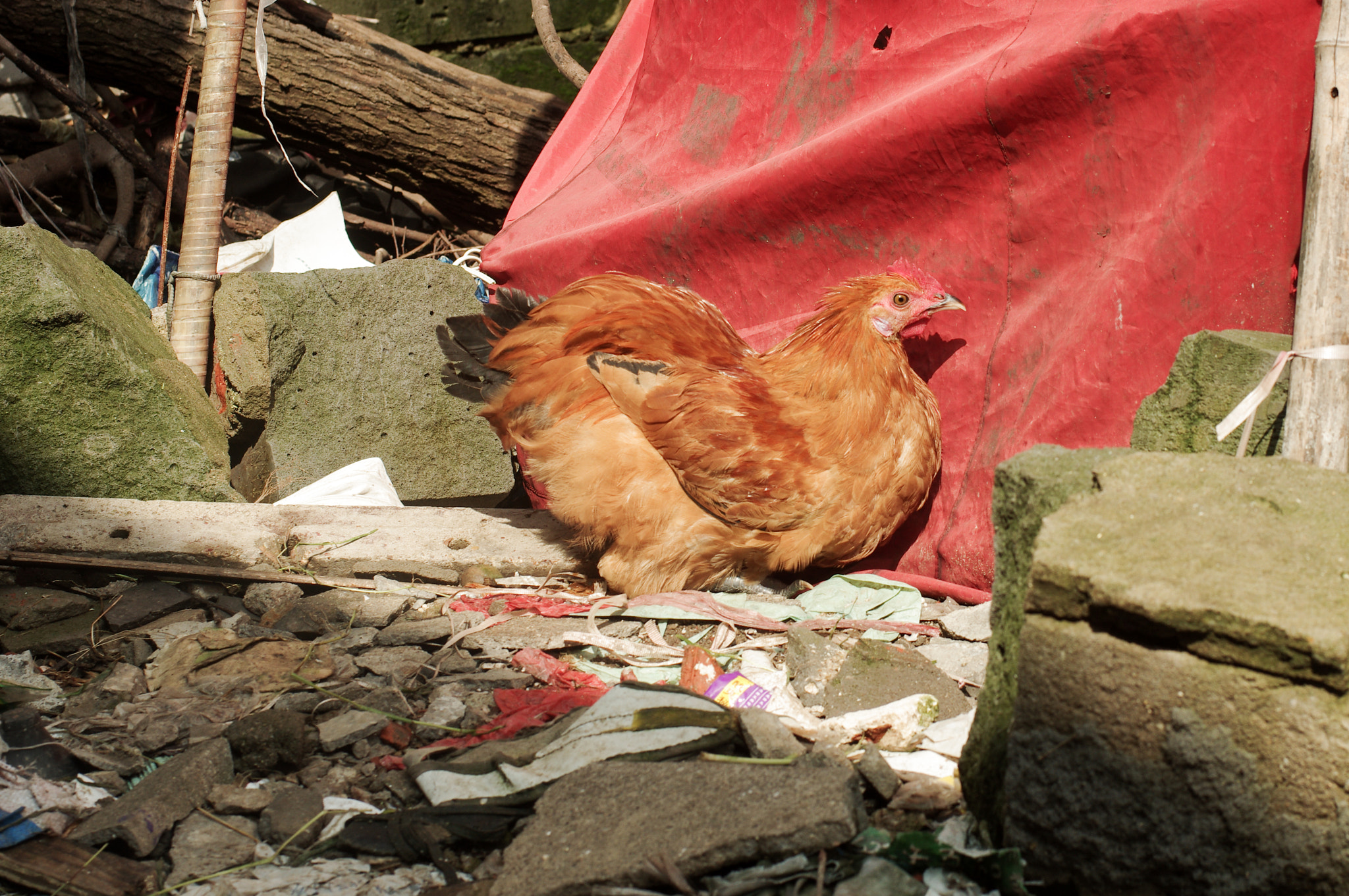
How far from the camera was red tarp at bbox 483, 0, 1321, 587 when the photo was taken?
2.81 m

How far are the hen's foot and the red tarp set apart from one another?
0.40 metres

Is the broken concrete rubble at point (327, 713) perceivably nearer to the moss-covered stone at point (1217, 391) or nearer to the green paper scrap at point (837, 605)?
the green paper scrap at point (837, 605)

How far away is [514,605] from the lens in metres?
3.40

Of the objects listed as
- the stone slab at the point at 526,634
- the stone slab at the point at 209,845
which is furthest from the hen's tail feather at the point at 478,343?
the stone slab at the point at 209,845

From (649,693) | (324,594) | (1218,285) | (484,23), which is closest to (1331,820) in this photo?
(649,693)

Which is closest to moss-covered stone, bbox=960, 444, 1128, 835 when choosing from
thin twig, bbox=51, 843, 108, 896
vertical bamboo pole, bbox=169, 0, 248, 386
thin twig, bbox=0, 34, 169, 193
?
thin twig, bbox=51, 843, 108, 896

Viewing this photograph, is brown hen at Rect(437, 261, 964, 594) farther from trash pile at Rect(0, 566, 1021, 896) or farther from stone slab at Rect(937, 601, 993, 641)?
stone slab at Rect(937, 601, 993, 641)

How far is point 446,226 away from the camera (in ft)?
22.5

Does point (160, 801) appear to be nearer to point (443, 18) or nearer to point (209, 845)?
point (209, 845)

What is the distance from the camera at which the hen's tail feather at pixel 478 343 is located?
369cm

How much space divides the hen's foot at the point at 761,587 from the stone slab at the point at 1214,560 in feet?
5.75

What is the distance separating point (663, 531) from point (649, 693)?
99 centimetres

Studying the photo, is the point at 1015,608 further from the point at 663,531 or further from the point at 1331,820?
the point at 663,531

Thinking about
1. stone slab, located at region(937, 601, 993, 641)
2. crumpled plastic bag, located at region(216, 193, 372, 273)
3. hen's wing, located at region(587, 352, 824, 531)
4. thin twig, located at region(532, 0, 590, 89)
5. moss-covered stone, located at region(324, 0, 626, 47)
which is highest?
moss-covered stone, located at region(324, 0, 626, 47)
